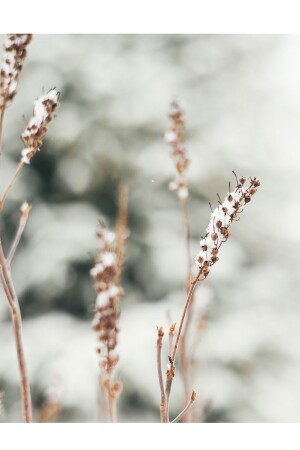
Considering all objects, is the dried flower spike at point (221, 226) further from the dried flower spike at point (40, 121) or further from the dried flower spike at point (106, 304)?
the dried flower spike at point (40, 121)

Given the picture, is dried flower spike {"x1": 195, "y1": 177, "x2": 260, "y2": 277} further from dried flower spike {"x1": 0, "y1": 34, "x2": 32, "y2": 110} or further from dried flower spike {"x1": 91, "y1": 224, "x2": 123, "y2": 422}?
dried flower spike {"x1": 0, "y1": 34, "x2": 32, "y2": 110}

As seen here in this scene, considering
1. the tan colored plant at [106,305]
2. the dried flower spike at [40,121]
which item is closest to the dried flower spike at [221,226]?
the tan colored plant at [106,305]

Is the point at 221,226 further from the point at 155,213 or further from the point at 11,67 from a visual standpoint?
the point at 155,213

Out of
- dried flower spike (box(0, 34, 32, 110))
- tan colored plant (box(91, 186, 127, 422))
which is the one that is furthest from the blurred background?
tan colored plant (box(91, 186, 127, 422))
